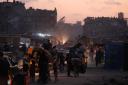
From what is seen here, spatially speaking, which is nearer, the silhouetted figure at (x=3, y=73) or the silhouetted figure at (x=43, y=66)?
the silhouetted figure at (x=3, y=73)

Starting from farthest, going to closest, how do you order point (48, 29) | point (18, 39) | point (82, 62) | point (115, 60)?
point (48, 29), point (18, 39), point (115, 60), point (82, 62)

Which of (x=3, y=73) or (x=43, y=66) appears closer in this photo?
(x=3, y=73)

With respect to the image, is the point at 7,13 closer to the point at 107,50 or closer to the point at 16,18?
the point at 16,18

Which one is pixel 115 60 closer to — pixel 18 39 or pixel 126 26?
pixel 18 39

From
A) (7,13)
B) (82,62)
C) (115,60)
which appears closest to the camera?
(82,62)

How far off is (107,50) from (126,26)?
7599 cm

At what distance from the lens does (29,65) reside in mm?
25859

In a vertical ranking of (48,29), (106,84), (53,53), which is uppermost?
(48,29)

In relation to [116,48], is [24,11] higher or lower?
higher

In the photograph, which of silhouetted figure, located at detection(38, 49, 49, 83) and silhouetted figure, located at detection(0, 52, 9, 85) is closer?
silhouetted figure, located at detection(0, 52, 9, 85)

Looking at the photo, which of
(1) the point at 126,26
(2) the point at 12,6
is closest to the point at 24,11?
(2) the point at 12,6

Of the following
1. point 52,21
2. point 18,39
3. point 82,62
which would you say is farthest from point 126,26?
point 82,62

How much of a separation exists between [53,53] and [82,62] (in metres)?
6.09

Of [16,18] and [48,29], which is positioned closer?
[16,18]
